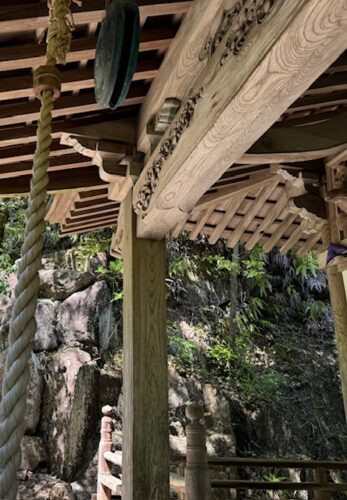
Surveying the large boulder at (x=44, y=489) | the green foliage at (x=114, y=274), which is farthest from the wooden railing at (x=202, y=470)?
the green foliage at (x=114, y=274)

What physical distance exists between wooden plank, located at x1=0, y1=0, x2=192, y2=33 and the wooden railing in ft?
7.54

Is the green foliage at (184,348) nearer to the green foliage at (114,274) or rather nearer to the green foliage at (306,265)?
the green foliage at (114,274)

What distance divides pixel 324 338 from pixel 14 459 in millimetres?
10626

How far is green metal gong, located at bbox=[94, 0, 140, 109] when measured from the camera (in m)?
1.35

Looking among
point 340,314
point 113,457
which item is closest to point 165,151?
point 340,314

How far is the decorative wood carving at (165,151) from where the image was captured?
6.09ft

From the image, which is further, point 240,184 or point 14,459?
point 240,184

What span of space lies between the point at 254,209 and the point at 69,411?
5072 mm

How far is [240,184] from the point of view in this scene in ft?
12.1

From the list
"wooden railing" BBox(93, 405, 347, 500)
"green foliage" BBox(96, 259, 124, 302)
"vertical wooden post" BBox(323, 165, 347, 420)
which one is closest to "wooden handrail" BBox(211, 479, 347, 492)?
"wooden railing" BBox(93, 405, 347, 500)

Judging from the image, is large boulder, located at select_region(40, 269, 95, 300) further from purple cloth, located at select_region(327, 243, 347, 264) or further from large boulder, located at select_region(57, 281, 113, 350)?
purple cloth, located at select_region(327, 243, 347, 264)

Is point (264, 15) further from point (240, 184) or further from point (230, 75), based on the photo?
point (240, 184)

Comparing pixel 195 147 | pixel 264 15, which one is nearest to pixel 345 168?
pixel 195 147

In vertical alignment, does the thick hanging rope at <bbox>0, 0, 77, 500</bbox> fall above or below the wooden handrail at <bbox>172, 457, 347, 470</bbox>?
above
